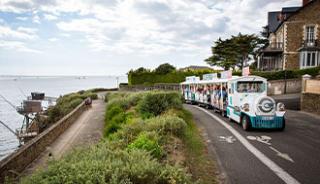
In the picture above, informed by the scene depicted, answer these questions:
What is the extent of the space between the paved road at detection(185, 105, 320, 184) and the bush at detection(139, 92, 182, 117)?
254cm

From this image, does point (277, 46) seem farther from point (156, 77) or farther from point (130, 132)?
point (130, 132)

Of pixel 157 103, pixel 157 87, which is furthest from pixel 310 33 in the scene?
pixel 157 103

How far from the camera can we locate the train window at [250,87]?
48.9ft

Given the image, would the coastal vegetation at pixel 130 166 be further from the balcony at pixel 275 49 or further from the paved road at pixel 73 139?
the balcony at pixel 275 49

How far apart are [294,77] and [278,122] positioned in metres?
22.4

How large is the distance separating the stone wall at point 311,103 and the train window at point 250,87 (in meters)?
6.04

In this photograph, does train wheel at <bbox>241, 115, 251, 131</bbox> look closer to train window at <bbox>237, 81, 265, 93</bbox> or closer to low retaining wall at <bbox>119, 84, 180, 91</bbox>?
train window at <bbox>237, 81, 265, 93</bbox>

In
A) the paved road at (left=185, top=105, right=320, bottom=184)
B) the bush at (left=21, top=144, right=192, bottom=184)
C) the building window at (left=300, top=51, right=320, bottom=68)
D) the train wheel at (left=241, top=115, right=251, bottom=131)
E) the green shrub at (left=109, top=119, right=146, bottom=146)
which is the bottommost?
the paved road at (left=185, top=105, right=320, bottom=184)

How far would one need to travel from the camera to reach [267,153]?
8.73m

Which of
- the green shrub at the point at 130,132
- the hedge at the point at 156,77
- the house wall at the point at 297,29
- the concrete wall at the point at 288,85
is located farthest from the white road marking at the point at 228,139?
the hedge at the point at 156,77

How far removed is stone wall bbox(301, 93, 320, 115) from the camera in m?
18.1

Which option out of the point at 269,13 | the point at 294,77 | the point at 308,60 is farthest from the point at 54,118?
the point at 269,13

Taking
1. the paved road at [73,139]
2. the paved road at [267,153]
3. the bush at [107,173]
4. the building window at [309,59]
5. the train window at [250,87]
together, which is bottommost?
the paved road at [73,139]

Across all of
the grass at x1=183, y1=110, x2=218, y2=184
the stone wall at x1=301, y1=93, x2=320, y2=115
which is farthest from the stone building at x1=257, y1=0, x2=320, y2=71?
the grass at x1=183, y1=110, x2=218, y2=184
